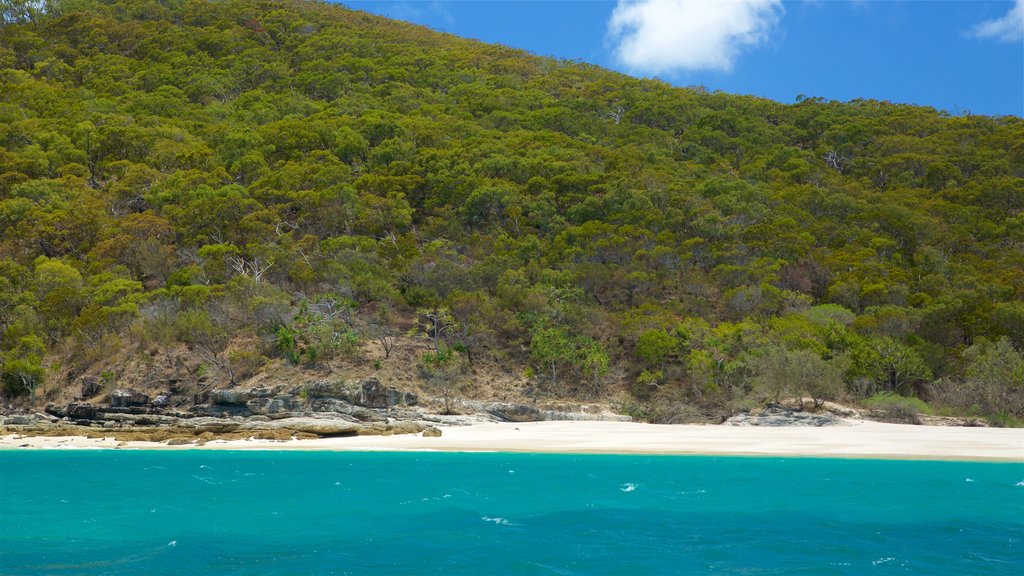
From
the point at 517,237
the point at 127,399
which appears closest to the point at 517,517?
the point at 127,399

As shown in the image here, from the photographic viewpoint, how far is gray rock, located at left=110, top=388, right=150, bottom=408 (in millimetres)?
35719

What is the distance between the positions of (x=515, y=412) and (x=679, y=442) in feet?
32.4

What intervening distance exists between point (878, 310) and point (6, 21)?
98.5 meters

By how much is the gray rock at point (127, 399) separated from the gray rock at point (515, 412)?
15.9m

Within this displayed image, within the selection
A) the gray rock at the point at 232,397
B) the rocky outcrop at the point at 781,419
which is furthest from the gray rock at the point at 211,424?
the rocky outcrop at the point at 781,419

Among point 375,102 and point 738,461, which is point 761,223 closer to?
point 738,461

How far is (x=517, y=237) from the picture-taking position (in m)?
49.3

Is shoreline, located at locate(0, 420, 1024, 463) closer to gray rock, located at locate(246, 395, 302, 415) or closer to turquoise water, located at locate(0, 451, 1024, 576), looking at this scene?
turquoise water, located at locate(0, 451, 1024, 576)

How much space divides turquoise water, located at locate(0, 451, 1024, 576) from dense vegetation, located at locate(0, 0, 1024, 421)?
1361cm

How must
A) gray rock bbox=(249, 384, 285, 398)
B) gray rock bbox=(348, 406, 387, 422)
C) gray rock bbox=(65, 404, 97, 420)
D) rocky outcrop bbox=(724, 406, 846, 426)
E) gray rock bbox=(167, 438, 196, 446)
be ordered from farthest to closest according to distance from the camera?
gray rock bbox=(65, 404, 97, 420)
gray rock bbox=(249, 384, 285, 398)
gray rock bbox=(348, 406, 387, 422)
rocky outcrop bbox=(724, 406, 846, 426)
gray rock bbox=(167, 438, 196, 446)

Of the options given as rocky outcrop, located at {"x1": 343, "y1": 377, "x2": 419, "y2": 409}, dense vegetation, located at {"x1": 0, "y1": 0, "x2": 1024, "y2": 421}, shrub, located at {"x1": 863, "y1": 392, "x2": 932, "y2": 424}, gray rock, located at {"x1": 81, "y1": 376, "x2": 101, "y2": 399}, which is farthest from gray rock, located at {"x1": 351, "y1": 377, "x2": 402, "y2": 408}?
shrub, located at {"x1": 863, "y1": 392, "x2": 932, "y2": 424}

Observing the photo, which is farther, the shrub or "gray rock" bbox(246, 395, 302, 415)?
"gray rock" bbox(246, 395, 302, 415)

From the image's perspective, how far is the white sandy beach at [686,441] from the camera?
2316 centimetres

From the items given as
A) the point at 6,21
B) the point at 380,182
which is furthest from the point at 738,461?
the point at 6,21
